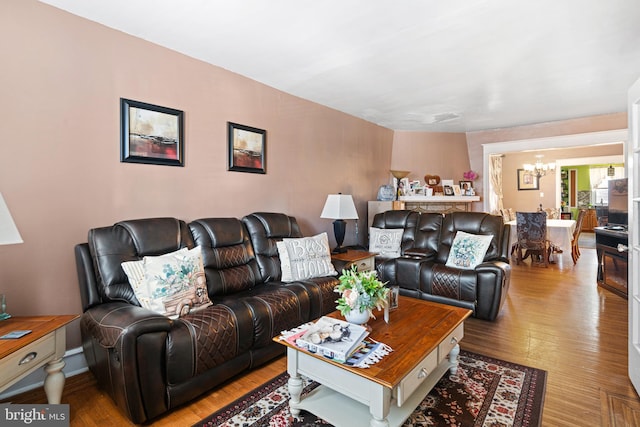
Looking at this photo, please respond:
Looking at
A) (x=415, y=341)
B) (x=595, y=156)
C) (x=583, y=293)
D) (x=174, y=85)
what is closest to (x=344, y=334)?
(x=415, y=341)

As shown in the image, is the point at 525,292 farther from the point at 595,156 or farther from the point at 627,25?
the point at 595,156

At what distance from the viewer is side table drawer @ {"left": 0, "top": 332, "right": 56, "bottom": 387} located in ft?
4.41

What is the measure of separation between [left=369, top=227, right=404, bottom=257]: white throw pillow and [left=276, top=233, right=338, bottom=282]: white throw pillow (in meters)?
1.24

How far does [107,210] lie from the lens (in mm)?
2373

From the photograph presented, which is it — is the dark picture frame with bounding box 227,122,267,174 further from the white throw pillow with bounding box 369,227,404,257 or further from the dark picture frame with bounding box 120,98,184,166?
the white throw pillow with bounding box 369,227,404,257

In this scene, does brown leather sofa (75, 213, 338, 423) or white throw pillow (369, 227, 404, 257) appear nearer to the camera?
brown leather sofa (75, 213, 338, 423)

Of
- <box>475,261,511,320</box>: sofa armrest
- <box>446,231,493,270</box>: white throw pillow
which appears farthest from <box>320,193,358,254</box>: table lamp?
<box>475,261,511,320</box>: sofa armrest

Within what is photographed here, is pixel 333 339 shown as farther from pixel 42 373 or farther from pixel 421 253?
pixel 421 253

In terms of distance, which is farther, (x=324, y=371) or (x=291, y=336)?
(x=291, y=336)

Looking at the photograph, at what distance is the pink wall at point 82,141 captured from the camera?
78.8 inches

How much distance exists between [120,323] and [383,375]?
4.40 feet

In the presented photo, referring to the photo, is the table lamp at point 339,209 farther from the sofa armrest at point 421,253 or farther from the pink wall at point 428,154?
the pink wall at point 428,154

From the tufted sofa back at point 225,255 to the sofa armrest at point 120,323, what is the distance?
28.5 inches

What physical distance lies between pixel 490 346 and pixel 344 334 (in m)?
1.65
